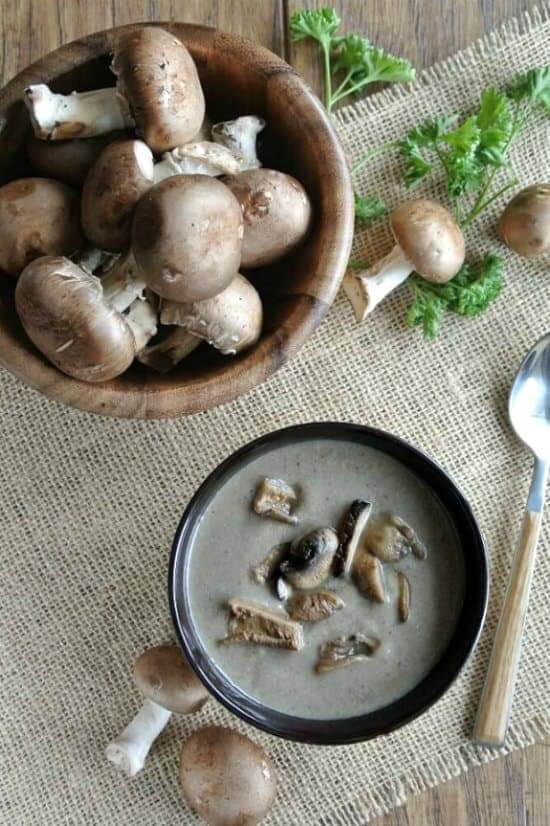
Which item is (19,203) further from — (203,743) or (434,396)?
(203,743)

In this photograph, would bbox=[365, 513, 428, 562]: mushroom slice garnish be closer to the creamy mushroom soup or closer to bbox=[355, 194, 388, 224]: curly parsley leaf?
the creamy mushroom soup

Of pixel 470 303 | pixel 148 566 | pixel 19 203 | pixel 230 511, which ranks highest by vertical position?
pixel 19 203

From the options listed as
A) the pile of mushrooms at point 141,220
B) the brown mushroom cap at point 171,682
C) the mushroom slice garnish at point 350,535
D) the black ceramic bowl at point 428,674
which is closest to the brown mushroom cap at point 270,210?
the pile of mushrooms at point 141,220

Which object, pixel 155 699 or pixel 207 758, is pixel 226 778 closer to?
pixel 207 758

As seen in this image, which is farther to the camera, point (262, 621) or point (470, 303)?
point (470, 303)

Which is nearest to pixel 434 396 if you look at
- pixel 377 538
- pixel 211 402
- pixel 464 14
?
pixel 377 538

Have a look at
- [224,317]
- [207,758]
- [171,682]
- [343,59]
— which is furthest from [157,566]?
[343,59]

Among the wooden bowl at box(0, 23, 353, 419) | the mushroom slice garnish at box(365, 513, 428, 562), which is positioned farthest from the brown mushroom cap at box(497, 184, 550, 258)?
the mushroom slice garnish at box(365, 513, 428, 562)
